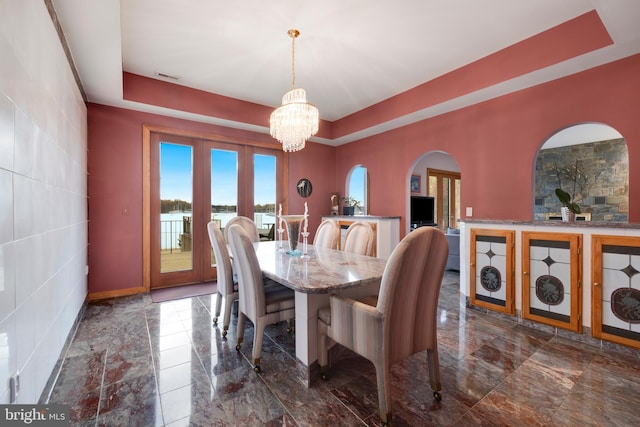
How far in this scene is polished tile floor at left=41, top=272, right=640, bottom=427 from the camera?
1.51 meters

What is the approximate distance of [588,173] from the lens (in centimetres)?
625

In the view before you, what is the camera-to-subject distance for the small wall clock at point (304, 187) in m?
5.32

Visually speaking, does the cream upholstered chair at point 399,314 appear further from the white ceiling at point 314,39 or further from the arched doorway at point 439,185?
the arched doorway at point 439,185

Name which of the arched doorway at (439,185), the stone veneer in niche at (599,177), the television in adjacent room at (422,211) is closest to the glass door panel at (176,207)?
the television in adjacent room at (422,211)

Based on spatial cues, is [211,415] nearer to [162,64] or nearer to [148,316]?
[148,316]

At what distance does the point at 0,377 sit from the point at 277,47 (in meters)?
3.06

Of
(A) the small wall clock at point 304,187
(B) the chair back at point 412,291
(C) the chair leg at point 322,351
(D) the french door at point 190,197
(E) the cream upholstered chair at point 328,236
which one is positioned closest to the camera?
(B) the chair back at point 412,291

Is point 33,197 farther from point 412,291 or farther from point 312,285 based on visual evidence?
point 412,291

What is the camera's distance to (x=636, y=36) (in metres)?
2.13

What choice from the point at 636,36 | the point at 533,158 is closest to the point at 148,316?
the point at 533,158

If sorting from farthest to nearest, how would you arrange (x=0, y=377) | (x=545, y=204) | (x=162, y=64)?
(x=545, y=204) → (x=162, y=64) → (x=0, y=377)

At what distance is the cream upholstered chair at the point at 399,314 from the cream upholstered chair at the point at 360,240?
112 centimetres

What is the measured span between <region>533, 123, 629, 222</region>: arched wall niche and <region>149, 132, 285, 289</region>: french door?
5.81 m

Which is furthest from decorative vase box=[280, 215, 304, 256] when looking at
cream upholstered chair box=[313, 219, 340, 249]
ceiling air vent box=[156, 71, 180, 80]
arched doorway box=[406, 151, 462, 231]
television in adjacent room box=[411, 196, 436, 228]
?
arched doorway box=[406, 151, 462, 231]
